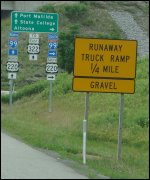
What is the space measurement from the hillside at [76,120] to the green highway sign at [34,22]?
3548mm

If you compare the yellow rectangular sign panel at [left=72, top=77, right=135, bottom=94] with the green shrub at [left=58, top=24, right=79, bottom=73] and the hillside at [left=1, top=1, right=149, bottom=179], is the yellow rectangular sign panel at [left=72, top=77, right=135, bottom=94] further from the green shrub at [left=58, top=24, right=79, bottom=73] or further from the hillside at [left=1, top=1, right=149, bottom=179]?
the green shrub at [left=58, top=24, right=79, bottom=73]

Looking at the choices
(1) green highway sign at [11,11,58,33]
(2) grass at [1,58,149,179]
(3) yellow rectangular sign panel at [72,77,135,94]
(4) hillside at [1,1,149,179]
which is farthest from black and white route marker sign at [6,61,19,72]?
(3) yellow rectangular sign panel at [72,77,135,94]

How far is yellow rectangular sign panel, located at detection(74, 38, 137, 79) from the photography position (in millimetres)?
13797

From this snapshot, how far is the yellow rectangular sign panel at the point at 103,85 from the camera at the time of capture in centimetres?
1393

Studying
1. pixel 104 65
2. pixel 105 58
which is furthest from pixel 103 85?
pixel 105 58

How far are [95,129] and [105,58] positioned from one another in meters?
6.58

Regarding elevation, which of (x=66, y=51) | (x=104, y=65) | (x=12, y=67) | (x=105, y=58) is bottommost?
(x=12, y=67)

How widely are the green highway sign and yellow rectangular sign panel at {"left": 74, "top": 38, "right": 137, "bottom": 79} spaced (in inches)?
435

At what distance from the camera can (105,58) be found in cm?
1386

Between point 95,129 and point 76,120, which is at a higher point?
point 76,120

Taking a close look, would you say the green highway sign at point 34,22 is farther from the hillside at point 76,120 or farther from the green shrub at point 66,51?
the green shrub at point 66,51

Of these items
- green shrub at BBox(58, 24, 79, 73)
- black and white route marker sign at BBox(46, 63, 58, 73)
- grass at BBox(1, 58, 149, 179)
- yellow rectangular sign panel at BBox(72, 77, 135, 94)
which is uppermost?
green shrub at BBox(58, 24, 79, 73)

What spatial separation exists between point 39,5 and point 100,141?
42.0 metres

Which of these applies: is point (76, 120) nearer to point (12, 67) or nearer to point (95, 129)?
point (95, 129)
